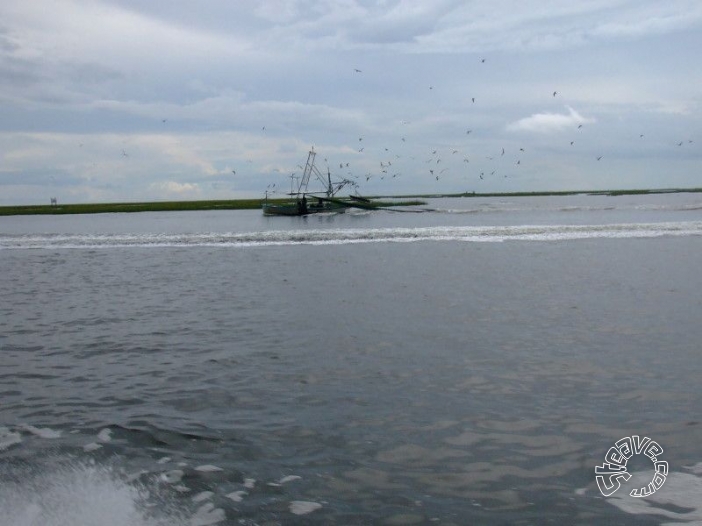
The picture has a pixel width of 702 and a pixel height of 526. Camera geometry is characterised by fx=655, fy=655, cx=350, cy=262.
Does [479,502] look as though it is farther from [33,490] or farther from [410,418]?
[33,490]

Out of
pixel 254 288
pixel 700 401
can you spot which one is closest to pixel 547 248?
pixel 254 288

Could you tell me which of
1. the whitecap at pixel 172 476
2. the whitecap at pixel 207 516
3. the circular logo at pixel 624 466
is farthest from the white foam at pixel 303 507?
the circular logo at pixel 624 466

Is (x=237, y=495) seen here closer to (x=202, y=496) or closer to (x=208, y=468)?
(x=202, y=496)

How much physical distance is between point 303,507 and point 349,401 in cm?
309

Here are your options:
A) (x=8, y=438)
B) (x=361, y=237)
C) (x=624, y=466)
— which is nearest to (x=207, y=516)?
(x=8, y=438)

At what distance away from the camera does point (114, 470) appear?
7203 millimetres

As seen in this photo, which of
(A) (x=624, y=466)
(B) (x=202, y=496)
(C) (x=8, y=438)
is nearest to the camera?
(B) (x=202, y=496)

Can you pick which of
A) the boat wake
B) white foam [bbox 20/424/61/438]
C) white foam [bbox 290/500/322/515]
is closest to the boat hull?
the boat wake

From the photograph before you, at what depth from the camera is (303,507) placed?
248 inches

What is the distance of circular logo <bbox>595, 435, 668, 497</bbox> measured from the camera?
6.52m

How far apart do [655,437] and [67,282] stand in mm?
21546

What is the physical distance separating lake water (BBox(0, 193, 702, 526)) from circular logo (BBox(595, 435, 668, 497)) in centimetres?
10

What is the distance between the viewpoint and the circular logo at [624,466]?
21.4 feet

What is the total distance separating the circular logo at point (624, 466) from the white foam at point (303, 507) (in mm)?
2840
